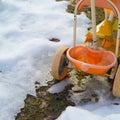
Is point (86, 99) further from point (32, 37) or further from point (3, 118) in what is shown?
point (32, 37)

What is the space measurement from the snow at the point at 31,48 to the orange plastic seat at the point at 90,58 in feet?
0.67

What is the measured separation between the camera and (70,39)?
8.54 ft

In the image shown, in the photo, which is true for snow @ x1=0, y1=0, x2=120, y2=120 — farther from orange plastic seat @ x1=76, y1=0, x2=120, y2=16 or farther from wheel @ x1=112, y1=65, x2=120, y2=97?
orange plastic seat @ x1=76, y1=0, x2=120, y2=16

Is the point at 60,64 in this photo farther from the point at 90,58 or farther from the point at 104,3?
the point at 104,3

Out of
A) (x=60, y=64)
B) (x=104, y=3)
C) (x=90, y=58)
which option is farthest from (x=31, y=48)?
(x=104, y=3)

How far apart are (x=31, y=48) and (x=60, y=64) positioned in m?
0.46

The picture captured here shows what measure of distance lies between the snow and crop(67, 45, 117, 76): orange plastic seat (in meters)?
0.20

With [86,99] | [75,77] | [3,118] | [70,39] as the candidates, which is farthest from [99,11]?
[3,118]

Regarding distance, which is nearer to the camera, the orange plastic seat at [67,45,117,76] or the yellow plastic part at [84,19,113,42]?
the orange plastic seat at [67,45,117,76]

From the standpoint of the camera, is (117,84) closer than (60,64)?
Yes

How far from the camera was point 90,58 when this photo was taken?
2.00 m

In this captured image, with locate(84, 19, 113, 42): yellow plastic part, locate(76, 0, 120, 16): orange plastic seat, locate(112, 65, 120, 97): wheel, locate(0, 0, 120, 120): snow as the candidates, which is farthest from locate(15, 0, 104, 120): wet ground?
locate(76, 0, 120, 16): orange plastic seat

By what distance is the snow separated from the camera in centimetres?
186

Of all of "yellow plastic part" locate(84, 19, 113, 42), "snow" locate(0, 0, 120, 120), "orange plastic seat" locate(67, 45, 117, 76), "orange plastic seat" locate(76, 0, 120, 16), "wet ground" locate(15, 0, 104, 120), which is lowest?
"wet ground" locate(15, 0, 104, 120)
